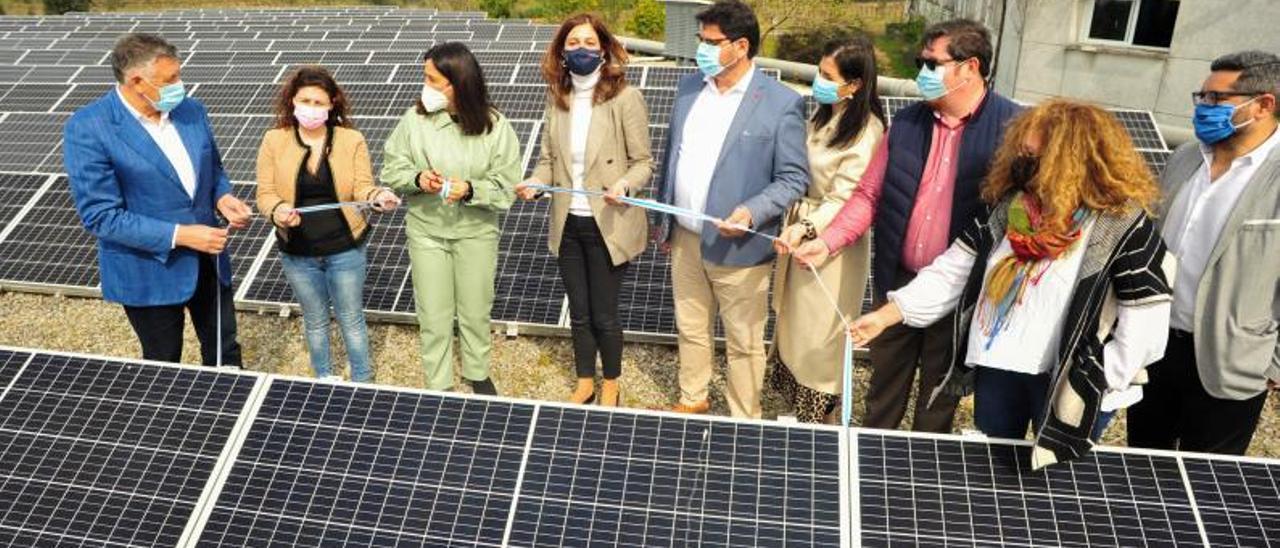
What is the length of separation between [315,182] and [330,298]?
802 millimetres

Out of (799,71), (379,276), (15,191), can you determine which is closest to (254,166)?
(15,191)

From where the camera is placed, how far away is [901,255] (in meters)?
3.73

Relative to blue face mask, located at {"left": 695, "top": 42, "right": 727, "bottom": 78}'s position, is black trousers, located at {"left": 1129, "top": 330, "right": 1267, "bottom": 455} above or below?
below

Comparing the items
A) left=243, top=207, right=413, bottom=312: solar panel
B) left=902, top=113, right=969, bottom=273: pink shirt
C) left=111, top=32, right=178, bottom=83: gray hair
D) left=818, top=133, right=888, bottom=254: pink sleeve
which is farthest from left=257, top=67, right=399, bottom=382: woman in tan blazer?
left=902, top=113, right=969, bottom=273: pink shirt

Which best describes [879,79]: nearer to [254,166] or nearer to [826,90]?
[254,166]

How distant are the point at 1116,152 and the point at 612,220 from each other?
2.48 m

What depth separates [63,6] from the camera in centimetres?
3934

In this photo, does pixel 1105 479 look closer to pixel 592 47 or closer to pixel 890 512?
pixel 890 512

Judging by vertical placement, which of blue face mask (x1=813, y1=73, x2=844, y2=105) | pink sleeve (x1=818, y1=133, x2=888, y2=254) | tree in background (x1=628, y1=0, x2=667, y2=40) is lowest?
tree in background (x1=628, y1=0, x2=667, y2=40)

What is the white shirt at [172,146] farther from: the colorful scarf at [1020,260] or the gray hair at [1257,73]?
the gray hair at [1257,73]

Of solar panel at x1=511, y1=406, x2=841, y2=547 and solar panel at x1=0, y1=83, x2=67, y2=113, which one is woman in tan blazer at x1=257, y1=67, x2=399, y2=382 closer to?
solar panel at x1=511, y1=406, x2=841, y2=547

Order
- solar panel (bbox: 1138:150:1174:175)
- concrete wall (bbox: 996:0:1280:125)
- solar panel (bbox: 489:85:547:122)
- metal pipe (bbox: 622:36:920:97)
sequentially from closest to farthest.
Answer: solar panel (bbox: 1138:150:1174:175) → solar panel (bbox: 489:85:547:122) → concrete wall (bbox: 996:0:1280:125) → metal pipe (bbox: 622:36:920:97)

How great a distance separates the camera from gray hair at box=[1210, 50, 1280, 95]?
9.79 feet

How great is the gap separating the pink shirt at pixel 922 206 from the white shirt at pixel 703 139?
694 mm
